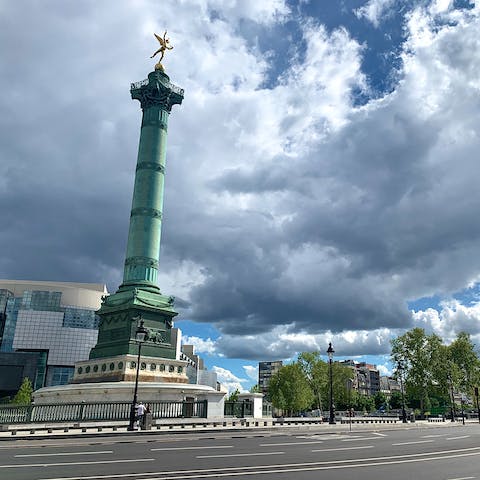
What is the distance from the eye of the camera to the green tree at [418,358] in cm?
7275

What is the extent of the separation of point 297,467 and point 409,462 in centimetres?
468

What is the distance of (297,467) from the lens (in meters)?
14.6

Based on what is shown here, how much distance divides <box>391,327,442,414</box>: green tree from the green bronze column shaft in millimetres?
39675

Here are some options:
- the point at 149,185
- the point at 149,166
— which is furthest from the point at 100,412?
the point at 149,166

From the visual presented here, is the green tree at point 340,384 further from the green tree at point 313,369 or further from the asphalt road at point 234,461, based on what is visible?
the asphalt road at point 234,461

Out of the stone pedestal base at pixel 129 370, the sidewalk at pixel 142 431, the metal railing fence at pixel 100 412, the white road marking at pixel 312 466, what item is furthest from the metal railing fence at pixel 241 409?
the white road marking at pixel 312 466

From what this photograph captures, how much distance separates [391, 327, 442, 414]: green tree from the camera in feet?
239

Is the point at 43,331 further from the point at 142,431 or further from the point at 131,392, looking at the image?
the point at 142,431

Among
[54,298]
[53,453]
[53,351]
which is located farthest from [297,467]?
[54,298]

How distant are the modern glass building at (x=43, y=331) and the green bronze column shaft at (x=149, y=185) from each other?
259 feet

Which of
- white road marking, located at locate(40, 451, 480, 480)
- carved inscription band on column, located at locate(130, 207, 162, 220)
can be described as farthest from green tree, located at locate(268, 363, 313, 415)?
white road marking, located at locate(40, 451, 480, 480)

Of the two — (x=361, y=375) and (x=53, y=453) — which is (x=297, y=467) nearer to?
(x=53, y=453)

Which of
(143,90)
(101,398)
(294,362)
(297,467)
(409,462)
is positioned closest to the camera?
(297,467)

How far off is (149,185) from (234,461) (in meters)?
52.3
